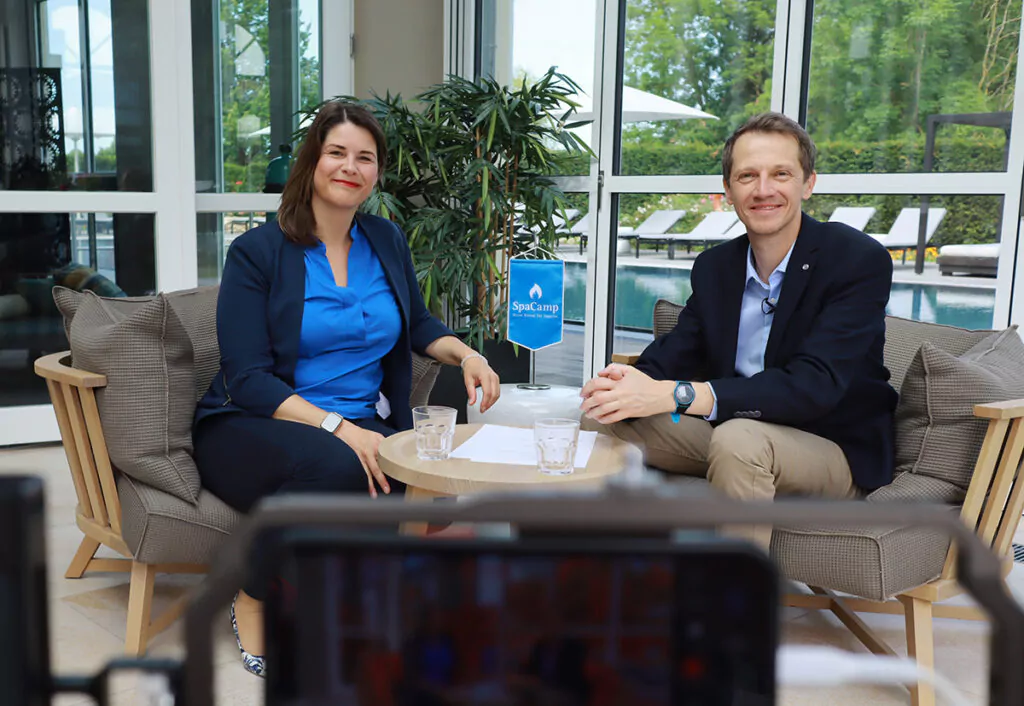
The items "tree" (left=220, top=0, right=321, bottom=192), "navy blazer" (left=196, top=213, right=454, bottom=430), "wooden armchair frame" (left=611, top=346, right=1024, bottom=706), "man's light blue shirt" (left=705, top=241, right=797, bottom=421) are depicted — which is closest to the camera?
"wooden armchair frame" (left=611, top=346, right=1024, bottom=706)

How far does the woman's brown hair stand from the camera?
7.56ft

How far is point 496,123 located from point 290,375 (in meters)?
1.90

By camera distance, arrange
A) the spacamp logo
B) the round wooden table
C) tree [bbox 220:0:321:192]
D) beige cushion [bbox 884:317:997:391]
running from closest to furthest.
Answer: the round wooden table
beige cushion [bbox 884:317:997:391]
the spacamp logo
tree [bbox 220:0:321:192]

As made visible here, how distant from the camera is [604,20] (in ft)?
13.0

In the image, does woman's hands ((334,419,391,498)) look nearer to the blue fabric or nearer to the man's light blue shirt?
the blue fabric

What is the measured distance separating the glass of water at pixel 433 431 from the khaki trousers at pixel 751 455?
0.48 metres

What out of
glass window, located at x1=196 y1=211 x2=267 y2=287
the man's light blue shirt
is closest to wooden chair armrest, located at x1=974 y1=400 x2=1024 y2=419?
the man's light blue shirt

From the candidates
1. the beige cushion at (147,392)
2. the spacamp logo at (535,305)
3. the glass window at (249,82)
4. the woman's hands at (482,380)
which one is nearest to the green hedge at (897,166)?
the spacamp logo at (535,305)

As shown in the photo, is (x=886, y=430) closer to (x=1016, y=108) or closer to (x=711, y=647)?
(x=1016, y=108)

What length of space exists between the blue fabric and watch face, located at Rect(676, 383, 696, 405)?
77 cm

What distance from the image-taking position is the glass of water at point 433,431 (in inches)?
72.8

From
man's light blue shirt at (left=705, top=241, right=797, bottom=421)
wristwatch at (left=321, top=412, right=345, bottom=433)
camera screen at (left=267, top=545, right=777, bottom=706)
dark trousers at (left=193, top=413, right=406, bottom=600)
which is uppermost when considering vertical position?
camera screen at (left=267, top=545, right=777, bottom=706)

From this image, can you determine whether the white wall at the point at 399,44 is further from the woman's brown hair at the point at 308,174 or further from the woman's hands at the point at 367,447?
the woman's hands at the point at 367,447

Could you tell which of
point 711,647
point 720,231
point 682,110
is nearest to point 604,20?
point 682,110
